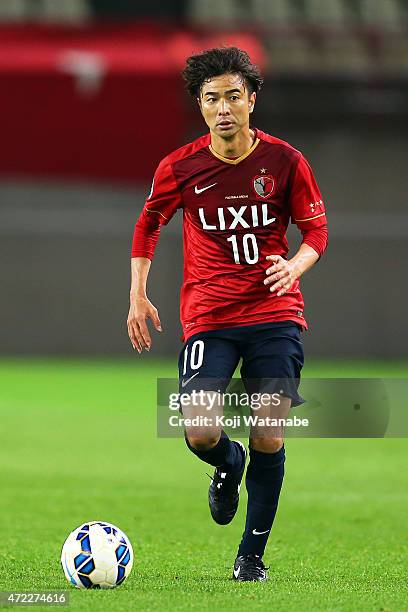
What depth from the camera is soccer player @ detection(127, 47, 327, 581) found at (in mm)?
6133

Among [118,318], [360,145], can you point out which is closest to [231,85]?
[118,318]

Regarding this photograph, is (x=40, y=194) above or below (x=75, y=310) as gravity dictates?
above

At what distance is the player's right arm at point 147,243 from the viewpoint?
253 inches

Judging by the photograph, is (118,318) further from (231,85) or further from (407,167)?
(231,85)

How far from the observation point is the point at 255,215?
6273 mm

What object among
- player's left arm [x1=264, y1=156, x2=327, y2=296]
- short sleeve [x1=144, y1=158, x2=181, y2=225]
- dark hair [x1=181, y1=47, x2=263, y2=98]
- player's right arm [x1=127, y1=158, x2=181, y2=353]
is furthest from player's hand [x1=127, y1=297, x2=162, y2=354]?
dark hair [x1=181, y1=47, x2=263, y2=98]

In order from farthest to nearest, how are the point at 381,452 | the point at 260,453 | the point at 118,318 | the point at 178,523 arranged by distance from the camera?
the point at 118,318
the point at 381,452
the point at 178,523
the point at 260,453

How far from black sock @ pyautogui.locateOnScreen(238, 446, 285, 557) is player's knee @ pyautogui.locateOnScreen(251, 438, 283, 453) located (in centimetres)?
2

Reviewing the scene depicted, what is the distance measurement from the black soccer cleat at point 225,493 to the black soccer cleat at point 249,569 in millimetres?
552

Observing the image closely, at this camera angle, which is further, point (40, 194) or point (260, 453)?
point (40, 194)

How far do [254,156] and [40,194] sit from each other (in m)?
17.1

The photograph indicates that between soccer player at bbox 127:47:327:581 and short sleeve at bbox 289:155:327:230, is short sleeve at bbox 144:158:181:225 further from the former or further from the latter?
short sleeve at bbox 289:155:327:230

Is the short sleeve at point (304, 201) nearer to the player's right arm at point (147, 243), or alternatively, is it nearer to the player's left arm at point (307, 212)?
the player's left arm at point (307, 212)

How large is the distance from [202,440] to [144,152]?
58.2 feet
